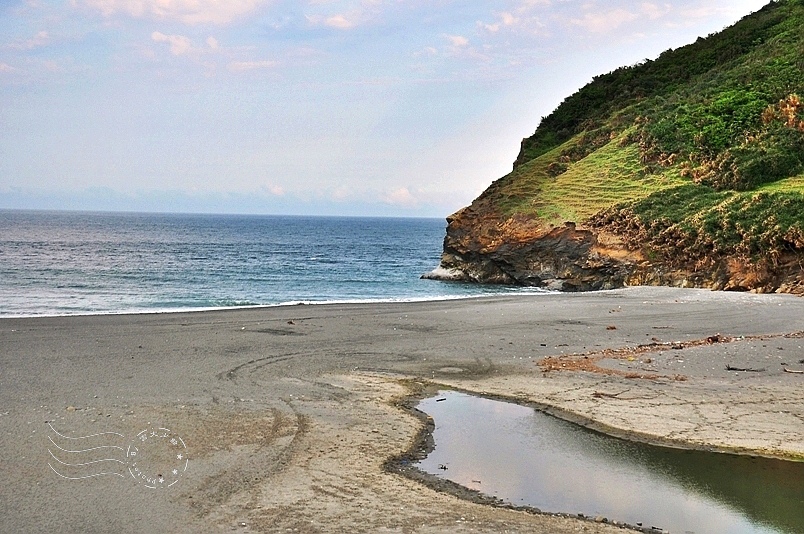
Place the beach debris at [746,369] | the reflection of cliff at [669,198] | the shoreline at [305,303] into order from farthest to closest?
1. the reflection of cliff at [669,198]
2. the shoreline at [305,303]
3. the beach debris at [746,369]

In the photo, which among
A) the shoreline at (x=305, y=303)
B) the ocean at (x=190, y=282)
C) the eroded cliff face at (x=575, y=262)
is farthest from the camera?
the eroded cliff face at (x=575, y=262)

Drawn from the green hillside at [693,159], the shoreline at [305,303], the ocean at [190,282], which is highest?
the green hillside at [693,159]

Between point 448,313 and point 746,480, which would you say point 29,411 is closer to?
point 746,480

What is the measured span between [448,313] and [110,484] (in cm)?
1607

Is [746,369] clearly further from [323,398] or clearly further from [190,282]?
[190,282]

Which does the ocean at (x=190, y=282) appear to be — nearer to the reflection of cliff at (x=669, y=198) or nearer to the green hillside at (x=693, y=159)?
the reflection of cliff at (x=669, y=198)

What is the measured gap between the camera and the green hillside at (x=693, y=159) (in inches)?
1251

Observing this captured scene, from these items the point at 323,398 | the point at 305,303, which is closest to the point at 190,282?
the point at 305,303

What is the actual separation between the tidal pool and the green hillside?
22.6 m

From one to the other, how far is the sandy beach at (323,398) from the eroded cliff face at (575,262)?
23.9 feet

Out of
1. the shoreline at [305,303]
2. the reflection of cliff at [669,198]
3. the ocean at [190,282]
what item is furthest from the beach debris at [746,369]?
the ocean at [190,282]

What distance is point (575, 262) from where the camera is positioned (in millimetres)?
35531

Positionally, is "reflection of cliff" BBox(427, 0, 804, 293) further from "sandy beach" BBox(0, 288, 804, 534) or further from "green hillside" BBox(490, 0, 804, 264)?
"sandy beach" BBox(0, 288, 804, 534)

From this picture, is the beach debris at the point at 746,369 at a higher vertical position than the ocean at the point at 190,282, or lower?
higher
